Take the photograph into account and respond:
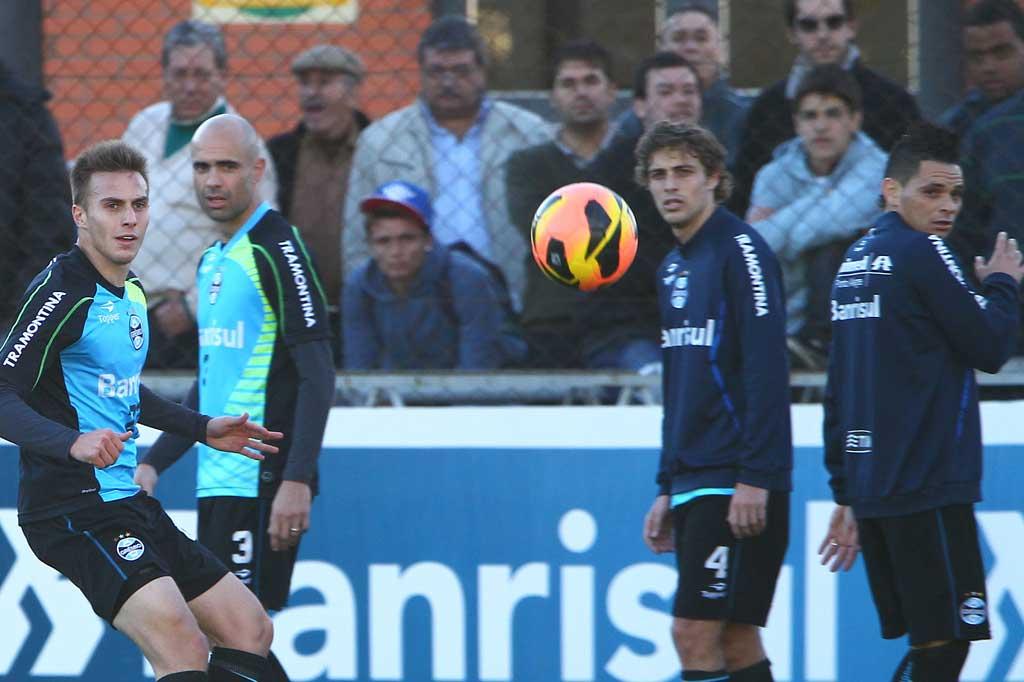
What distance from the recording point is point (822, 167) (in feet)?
21.0

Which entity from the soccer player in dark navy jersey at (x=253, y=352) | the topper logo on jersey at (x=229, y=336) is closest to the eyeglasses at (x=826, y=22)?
the soccer player in dark navy jersey at (x=253, y=352)

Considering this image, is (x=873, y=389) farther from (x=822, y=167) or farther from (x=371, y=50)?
(x=371, y=50)

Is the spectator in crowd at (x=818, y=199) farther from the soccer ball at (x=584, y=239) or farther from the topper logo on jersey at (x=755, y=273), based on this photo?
the topper logo on jersey at (x=755, y=273)

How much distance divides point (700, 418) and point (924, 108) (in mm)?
1960

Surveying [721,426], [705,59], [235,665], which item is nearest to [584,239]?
[721,426]

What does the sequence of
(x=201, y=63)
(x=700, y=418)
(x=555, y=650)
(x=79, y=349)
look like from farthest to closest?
1. (x=201, y=63)
2. (x=555, y=650)
3. (x=700, y=418)
4. (x=79, y=349)

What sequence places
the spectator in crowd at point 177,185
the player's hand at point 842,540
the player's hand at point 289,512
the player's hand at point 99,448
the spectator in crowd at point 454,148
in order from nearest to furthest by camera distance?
1. the player's hand at point 99,448
2. the player's hand at point 289,512
3. the player's hand at point 842,540
4. the spectator in crowd at point 454,148
5. the spectator in crowd at point 177,185

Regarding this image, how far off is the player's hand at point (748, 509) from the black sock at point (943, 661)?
2.03 feet

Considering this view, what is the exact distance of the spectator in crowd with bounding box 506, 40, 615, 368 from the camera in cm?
648

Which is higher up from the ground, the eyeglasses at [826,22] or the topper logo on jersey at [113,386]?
the eyeglasses at [826,22]

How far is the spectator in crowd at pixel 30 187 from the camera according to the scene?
21.7 ft

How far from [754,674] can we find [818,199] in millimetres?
2031

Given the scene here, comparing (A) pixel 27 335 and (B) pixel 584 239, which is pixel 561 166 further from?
(A) pixel 27 335

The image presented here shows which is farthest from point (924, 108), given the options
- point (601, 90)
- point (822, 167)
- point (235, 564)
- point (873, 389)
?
point (235, 564)
